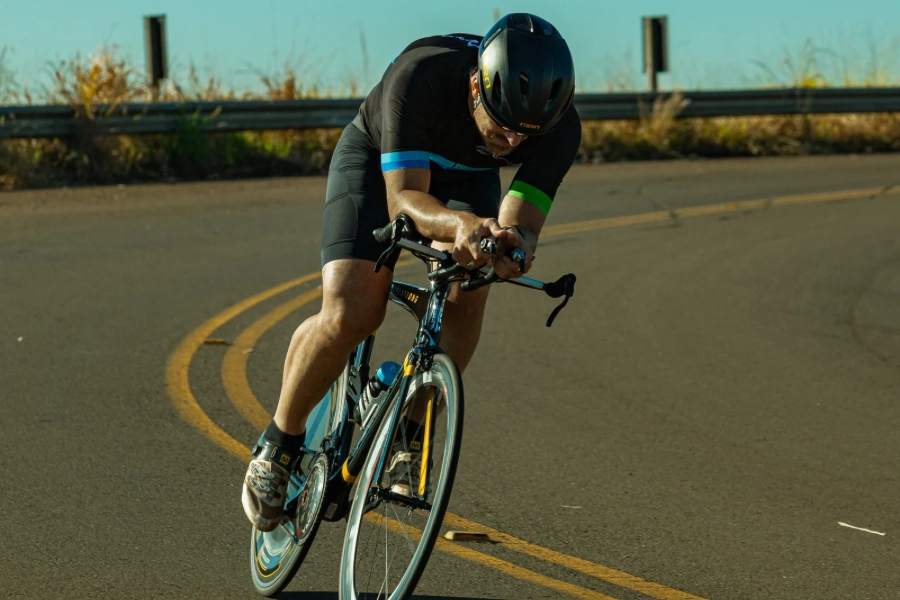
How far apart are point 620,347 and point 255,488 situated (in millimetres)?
4342

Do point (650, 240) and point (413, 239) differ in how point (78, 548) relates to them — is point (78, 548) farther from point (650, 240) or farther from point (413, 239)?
point (650, 240)

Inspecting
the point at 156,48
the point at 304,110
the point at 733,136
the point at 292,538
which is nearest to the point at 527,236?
the point at 292,538

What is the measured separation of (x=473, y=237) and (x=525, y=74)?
560 mm

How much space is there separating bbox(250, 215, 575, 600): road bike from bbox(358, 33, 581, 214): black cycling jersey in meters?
0.34

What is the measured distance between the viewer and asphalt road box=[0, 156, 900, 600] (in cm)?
466

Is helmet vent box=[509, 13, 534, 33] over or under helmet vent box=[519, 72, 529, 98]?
over

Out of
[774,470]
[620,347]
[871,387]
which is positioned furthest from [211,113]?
[774,470]

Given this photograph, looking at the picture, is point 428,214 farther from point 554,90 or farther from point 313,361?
point 313,361

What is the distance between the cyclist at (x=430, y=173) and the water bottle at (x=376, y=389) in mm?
132

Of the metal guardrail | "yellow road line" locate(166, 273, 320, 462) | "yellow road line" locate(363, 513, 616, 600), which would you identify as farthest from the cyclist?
the metal guardrail

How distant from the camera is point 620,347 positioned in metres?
8.40

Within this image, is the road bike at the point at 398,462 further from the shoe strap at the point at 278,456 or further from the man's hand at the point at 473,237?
the shoe strap at the point at 278,456

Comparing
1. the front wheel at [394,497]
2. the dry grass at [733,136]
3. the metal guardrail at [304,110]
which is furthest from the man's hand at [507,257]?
the dry grass at [733,136]

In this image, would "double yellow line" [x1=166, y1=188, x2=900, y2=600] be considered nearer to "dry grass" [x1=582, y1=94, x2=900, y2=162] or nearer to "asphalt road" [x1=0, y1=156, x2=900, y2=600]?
"asphalt road" [x1=0, y1=156, x2=900, y2=600]
